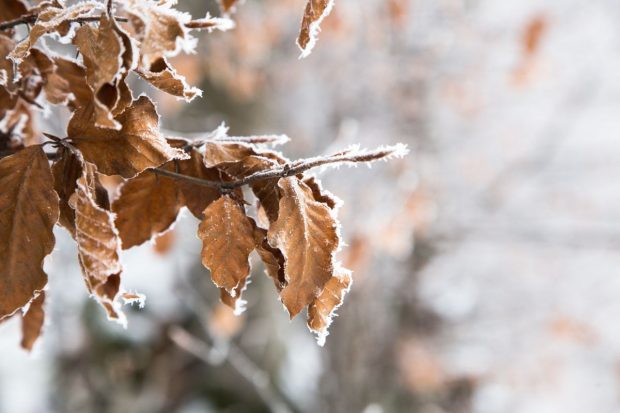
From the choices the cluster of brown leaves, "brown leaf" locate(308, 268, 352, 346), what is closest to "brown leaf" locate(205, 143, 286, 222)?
the cluster of brown leaves

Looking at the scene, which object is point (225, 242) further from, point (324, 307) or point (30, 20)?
point (30, 20)

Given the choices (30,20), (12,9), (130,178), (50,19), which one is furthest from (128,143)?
(12,9)

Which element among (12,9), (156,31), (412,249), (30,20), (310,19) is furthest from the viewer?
(412,249)

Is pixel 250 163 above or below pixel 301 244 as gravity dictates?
above

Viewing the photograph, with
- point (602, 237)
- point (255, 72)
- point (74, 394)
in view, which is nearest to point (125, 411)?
point (74, 394)

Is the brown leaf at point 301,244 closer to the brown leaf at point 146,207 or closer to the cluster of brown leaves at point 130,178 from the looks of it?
the cluster of brown leaves at point 130,178

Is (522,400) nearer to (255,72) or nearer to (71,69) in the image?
(255,72)

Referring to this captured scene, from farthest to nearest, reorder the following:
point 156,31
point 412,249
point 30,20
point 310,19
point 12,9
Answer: point 412,249, point 12,9, point 30,20, point 310,19, point 156,31

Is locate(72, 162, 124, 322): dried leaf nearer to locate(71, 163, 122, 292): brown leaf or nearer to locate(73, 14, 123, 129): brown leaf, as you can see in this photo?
locate(71, 163, 122, 292): brown leaf
